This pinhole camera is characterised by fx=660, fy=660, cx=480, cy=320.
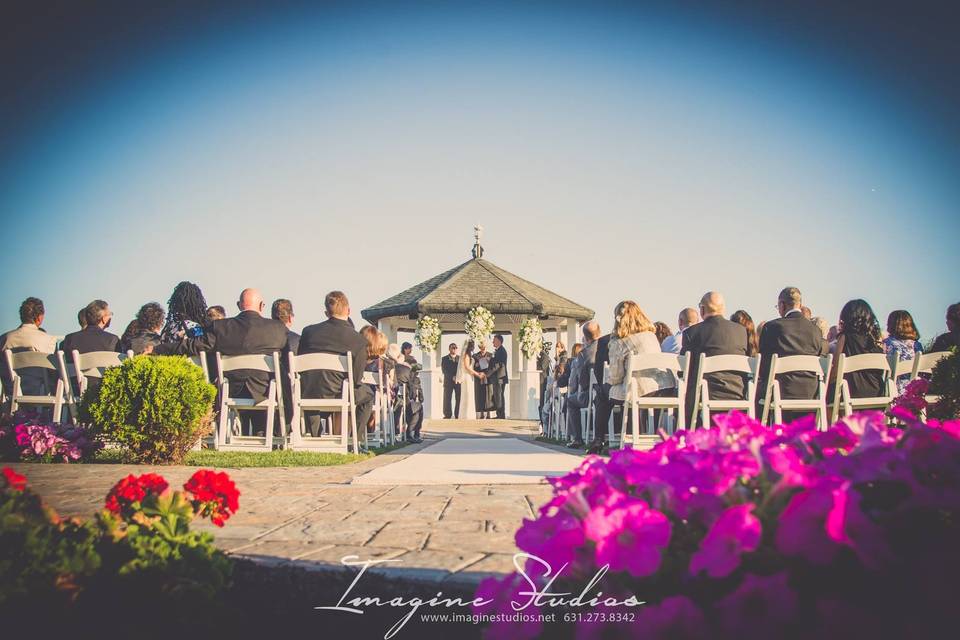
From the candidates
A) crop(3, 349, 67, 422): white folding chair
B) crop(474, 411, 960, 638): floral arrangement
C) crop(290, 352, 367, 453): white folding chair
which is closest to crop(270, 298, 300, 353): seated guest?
crop(290, 352, 367, 453): white folding chair

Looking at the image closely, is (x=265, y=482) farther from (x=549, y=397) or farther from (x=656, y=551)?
(x=549, y=397)

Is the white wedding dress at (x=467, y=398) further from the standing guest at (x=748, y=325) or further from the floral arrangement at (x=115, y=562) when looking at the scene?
the floral arrangement at (x=115, y=562)

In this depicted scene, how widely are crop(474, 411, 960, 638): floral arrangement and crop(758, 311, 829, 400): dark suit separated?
6127 mm

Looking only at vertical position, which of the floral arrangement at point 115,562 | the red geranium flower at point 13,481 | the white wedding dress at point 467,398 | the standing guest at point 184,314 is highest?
the standing guest at point 184,314

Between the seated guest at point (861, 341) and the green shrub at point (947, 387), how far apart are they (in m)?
2.52

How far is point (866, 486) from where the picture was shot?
3.84 feet

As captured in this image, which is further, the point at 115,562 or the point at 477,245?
the point at 477,245

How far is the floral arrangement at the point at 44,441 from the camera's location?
6066mm

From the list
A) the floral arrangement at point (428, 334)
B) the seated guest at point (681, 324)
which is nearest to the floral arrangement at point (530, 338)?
the floral arrangement at point (428, 334)

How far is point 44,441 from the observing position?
6051 mm

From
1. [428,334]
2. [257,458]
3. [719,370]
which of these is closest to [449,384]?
[428,334]

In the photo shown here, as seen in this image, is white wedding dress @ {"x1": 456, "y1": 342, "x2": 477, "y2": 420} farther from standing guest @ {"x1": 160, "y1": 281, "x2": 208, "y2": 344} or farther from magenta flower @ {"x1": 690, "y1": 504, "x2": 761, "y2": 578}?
magenta flower @ {"x1": 690, "y1": 504, "x2": 761, "y2": 578}

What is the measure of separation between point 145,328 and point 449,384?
1204 cm

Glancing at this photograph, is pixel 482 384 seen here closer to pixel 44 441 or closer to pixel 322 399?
pixel 322 399
